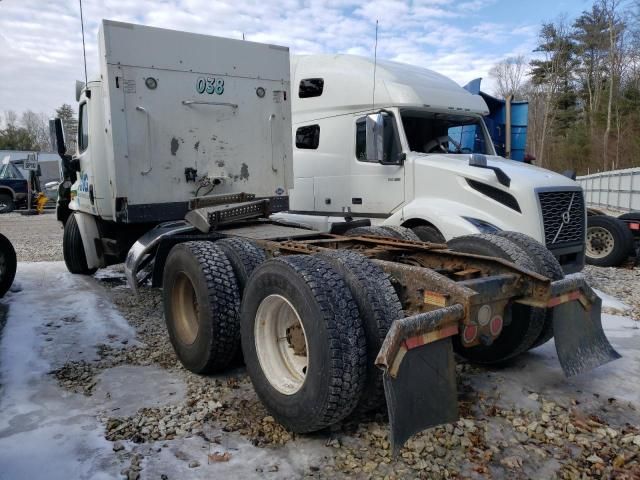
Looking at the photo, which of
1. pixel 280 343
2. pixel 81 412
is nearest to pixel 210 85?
pixel 280 343

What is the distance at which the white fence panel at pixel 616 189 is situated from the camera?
16.1 meters

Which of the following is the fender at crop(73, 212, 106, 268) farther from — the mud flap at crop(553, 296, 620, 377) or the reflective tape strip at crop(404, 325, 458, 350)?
the mud flap at crop(553, 296, 620, 377)

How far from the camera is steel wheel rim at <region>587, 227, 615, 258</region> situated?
A: 30.1 feet

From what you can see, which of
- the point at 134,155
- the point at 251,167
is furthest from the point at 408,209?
the point at 134,155

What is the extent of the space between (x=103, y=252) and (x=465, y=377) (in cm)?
516

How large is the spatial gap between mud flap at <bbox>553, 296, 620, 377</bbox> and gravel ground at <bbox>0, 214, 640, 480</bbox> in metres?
0.34

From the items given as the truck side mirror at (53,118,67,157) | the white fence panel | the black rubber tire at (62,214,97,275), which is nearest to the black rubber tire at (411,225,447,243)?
the truck side mirror at (53,118,67,157)

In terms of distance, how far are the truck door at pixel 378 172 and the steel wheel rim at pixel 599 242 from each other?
487 cm

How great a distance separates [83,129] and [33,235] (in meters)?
9.77

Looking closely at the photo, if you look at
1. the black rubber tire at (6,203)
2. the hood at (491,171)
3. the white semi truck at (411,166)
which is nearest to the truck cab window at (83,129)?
the white semi truck at (411,166)

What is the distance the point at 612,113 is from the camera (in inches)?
1555

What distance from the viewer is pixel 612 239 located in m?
9.13

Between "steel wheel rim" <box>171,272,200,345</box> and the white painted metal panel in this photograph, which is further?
the white painted metal panel

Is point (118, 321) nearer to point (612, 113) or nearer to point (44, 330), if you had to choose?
point (44, 330)
